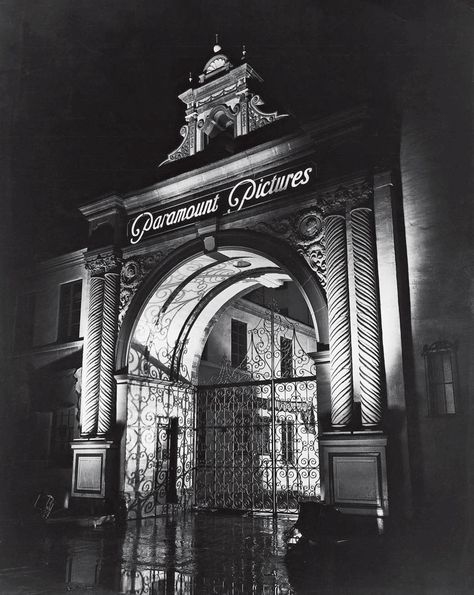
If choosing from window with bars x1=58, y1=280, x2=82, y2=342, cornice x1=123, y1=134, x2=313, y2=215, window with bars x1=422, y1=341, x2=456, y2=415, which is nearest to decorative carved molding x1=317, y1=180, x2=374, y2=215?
cornice x1=123, y1=134, x2=313, y2=215

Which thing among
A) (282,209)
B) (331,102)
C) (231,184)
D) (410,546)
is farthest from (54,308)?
(410,546)

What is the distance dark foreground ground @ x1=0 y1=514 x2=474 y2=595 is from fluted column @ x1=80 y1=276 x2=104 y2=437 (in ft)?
9.50

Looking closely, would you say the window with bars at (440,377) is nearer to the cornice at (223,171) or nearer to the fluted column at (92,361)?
the cornice at (223,171)

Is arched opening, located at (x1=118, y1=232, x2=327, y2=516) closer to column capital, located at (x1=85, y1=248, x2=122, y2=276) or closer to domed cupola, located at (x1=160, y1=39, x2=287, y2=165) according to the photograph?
column capital, located at (x1=85, y1=248, x2=122, y2=276)

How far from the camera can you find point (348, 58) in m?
10.9

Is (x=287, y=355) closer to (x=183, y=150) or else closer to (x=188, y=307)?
(x=188, y=307)

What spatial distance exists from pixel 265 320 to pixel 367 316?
11.6 feet

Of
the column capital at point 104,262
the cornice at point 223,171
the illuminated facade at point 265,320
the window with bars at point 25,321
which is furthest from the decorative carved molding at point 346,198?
the window with bars at point 25,321

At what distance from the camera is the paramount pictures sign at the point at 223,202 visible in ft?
37.2

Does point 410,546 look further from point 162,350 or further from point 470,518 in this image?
point 162,350

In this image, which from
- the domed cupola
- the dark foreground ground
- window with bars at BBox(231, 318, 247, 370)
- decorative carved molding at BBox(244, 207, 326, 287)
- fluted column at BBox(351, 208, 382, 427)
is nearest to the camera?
the dark foreground ground

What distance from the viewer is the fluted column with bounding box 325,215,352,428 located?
9.65 meters

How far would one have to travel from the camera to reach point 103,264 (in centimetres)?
1359

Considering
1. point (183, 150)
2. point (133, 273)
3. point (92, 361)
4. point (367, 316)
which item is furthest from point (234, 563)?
point (183, 150)
